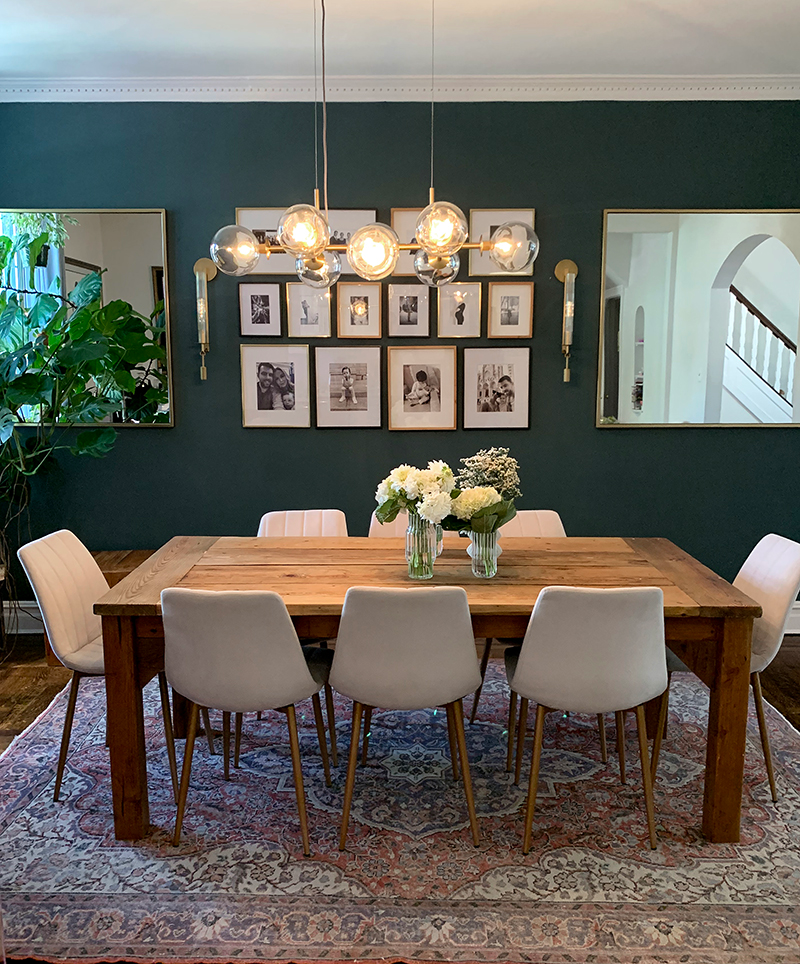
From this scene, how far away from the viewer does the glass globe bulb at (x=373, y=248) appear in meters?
2.48

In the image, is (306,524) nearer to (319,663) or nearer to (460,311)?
(319,663)

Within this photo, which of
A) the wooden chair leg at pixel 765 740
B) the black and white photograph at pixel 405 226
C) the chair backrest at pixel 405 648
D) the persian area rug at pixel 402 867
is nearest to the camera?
the persian area rug at pixel 402 867

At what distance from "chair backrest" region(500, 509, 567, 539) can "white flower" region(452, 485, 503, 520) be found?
3.02 ft

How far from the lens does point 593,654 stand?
223 centimetres

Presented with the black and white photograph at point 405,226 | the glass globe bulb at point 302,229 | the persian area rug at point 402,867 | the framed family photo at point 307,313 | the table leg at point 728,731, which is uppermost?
the black and white photograph at point 405,226

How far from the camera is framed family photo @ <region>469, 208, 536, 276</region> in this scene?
4.11m

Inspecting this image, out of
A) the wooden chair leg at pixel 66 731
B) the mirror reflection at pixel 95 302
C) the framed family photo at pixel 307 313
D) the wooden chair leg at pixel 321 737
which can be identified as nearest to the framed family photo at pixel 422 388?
the framed family photo at pixel 307 313

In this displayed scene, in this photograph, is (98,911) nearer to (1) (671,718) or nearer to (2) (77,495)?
(1) (671,718)

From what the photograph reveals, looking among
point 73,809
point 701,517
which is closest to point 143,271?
point 73,809

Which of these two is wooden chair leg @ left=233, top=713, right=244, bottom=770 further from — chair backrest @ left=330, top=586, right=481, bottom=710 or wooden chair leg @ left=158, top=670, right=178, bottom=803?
chair backrest @ left=330, top=586, right=481, bottom=710

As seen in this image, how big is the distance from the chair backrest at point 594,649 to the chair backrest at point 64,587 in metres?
1.60

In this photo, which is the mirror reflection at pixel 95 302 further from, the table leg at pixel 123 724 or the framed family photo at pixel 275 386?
the table leg at pixel 123 724

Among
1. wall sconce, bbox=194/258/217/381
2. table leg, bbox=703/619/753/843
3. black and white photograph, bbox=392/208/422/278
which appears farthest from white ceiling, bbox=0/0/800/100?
table leg, bbox=703/619/753/843

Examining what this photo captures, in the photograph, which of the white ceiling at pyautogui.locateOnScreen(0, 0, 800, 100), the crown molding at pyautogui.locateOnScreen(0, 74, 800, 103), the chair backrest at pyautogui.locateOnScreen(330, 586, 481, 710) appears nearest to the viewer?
the chair backrest at pyautogui.locateOnScreen(330, 586, 481, 710)
